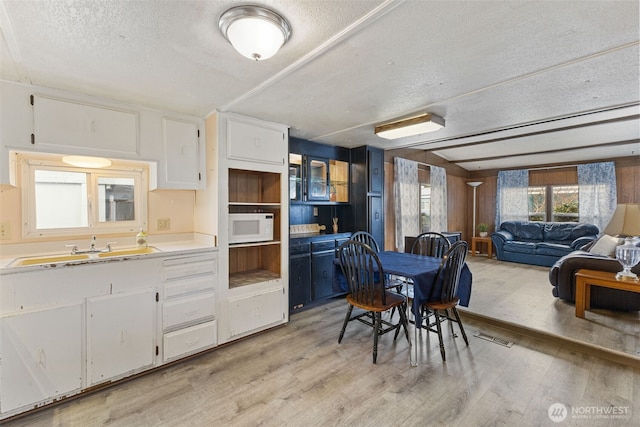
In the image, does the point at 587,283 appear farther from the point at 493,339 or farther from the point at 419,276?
the point at 419,276

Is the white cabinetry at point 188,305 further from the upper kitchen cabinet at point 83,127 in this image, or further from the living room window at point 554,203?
the living room window at point 554,203

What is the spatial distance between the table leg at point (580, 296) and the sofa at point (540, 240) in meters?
3.04

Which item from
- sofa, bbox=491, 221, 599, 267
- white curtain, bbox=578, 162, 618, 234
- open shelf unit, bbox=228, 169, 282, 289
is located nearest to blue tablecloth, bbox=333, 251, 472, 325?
open shelf unit, bbox=228, 169, 282, 289

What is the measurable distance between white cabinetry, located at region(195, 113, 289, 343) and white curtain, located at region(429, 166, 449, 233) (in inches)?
163

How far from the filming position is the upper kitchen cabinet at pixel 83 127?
207 cm

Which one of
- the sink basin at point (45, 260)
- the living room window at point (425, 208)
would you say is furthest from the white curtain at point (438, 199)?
the sink basin at point (45, 260)

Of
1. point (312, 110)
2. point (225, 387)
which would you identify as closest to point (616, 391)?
point (225, 387)

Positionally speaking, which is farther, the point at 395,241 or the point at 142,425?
the point at 395,241

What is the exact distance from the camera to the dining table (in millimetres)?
2312

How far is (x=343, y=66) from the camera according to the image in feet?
5.97

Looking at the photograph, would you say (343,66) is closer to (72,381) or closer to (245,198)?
(245,198)

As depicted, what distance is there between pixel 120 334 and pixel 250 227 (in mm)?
1373

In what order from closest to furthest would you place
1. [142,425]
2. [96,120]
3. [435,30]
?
1. [435,30]
2. [142,425]
3. [96,120]

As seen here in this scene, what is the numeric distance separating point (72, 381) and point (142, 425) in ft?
2.21
